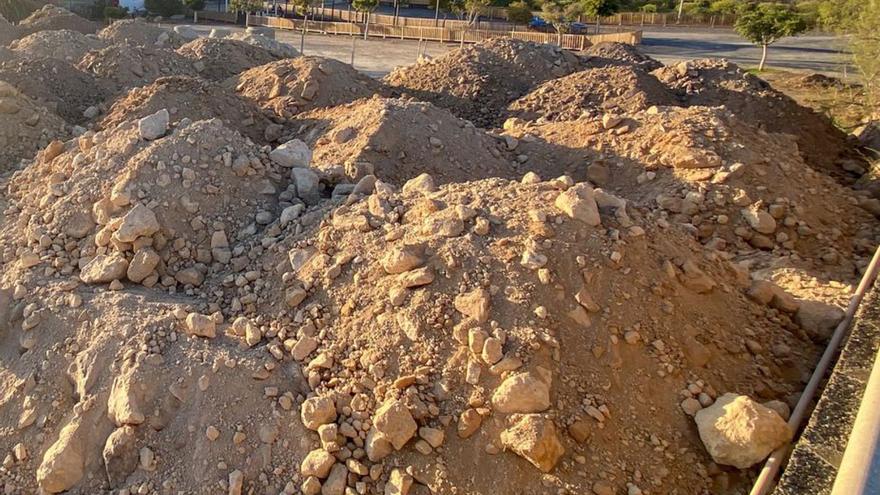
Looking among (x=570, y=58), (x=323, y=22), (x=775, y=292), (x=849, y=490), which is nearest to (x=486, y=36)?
(x=323, y=22)

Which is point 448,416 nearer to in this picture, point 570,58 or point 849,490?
point 849,490

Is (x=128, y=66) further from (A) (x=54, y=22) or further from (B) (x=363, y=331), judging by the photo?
(A) (x=54, y=22)

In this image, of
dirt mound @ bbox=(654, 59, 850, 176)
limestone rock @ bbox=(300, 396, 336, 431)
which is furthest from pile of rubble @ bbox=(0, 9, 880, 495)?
dirt mound @ bbox=(654, 59, 850, 176)

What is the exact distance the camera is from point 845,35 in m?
13.8

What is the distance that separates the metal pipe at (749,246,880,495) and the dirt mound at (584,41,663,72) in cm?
909

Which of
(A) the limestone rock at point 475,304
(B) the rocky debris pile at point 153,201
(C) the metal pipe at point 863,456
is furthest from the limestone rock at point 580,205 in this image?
(B) the rocky debris pile at point 153,201

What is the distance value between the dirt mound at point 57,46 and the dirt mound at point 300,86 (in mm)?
4183

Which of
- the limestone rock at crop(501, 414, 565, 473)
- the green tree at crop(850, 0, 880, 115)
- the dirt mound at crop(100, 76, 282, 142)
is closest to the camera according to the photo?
the limestone rock at crop(501, 414, 565, 473)

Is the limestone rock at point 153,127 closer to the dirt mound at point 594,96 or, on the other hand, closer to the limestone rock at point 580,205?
the limestone rock at point 580,205

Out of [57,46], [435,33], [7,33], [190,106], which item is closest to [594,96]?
[190,106]

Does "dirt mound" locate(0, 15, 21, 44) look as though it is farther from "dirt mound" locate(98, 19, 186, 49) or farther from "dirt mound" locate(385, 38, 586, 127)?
"dirt mound" locate(385, 38, 586, 127)

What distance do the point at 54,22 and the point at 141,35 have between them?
510 cm

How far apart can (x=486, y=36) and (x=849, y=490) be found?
28074 millimetres

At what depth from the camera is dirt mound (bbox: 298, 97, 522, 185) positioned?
7.13 metres
